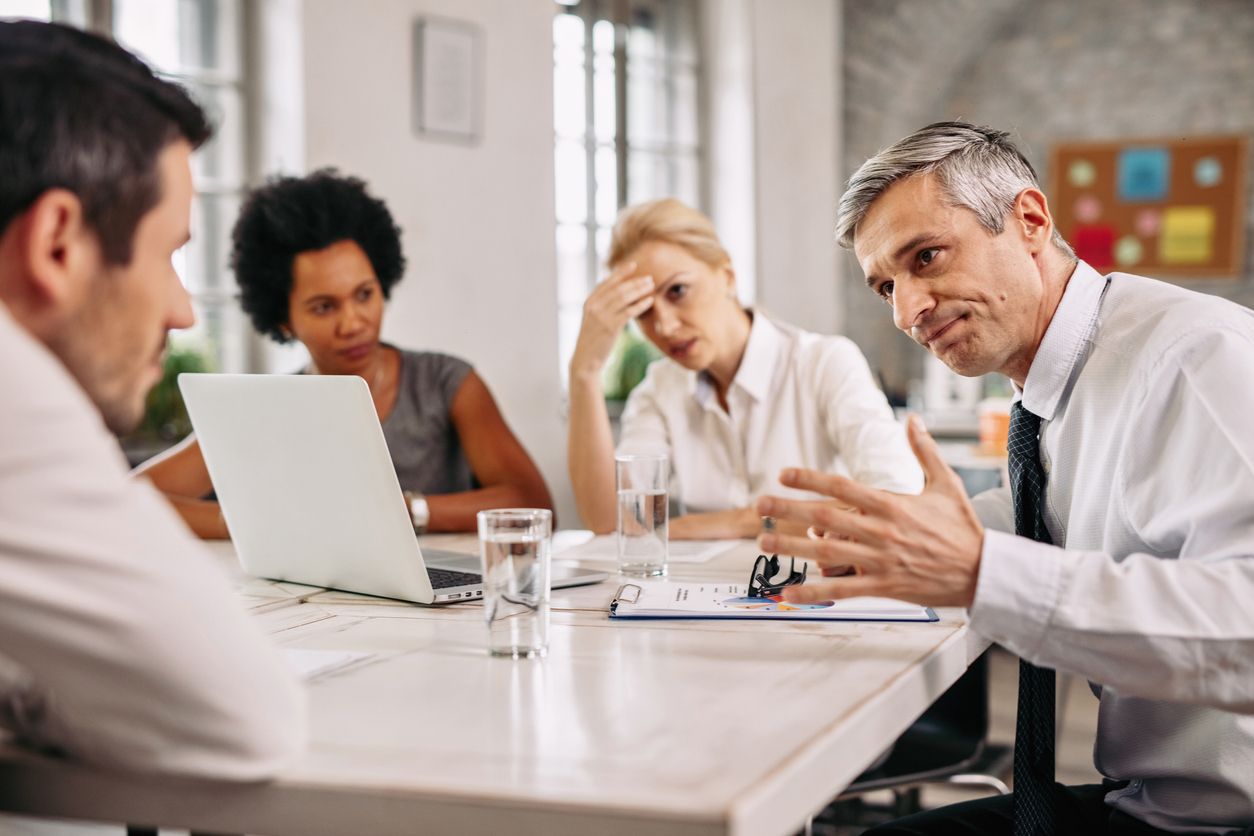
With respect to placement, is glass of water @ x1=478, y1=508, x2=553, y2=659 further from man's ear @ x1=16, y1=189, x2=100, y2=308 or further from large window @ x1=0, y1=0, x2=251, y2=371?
large window @ x1=0, y1=0, x2=251, y2=371

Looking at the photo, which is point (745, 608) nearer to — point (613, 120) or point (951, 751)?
point (951, 751)

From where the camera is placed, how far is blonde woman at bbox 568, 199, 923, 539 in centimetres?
242

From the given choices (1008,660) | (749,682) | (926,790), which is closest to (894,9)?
(1008,660)

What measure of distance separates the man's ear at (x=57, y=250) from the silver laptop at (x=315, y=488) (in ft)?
1.50

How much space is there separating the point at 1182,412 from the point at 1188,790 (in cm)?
38

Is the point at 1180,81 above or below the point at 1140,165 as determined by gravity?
above

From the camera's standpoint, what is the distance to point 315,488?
1.41m

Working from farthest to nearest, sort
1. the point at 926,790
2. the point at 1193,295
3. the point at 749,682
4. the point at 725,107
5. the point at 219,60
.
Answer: the point at 725,107, the point at 219,60, the point at 926,790, the point at 1193,295, the point at 749,682

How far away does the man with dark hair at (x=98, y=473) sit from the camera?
69 cm

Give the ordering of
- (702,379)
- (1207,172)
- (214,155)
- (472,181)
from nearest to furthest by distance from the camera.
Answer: (702,379) → (214,155) → (472,181) → (1207,172)

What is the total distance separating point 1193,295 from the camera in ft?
4.17

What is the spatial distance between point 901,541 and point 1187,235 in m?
7.38

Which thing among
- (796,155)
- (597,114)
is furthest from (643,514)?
Result: (796,155)

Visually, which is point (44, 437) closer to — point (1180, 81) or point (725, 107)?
point (725, 107)
